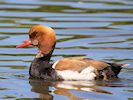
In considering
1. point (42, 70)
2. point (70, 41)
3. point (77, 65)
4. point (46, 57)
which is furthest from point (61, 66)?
point (70, 41)

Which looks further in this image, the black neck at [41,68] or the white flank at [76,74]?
the black neck at [41,68]

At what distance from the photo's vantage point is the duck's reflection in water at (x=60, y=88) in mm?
12016

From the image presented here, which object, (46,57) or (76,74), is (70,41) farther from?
(76,74)

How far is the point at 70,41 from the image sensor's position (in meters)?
16.7

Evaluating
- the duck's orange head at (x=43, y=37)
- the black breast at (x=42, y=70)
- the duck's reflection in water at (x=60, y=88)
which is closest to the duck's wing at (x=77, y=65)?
the black breast at (x=42, y=70)

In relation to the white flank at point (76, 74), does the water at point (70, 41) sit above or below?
below

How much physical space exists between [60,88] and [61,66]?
0.63m

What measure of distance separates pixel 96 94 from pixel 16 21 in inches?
291

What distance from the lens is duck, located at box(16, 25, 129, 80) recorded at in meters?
13.1

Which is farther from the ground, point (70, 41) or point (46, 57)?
point (46, 57)

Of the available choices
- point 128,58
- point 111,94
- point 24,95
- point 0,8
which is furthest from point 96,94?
point 0,8

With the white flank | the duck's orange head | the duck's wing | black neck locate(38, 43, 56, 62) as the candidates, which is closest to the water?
the white flank

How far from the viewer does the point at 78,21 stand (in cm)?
1900

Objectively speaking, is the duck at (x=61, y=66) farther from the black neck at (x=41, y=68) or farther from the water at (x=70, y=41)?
the water at (x=70, y=41)
